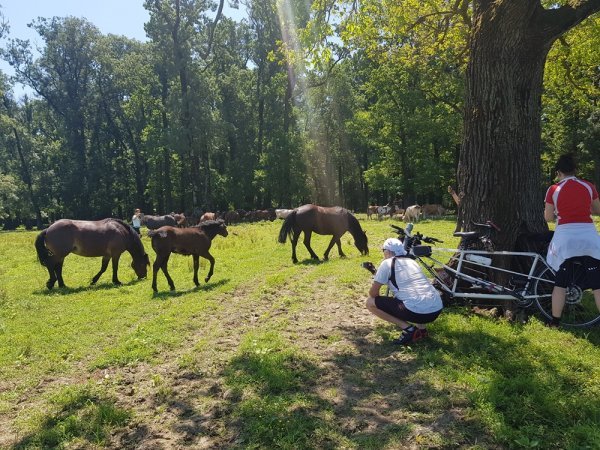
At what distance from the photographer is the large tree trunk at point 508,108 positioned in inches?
251

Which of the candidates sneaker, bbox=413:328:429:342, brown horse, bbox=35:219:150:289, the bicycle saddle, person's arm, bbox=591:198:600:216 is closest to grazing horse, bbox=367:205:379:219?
brown horse, bbox=35:219:150:289

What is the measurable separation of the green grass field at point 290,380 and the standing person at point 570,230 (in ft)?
2.29

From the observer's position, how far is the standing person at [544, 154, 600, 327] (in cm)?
525

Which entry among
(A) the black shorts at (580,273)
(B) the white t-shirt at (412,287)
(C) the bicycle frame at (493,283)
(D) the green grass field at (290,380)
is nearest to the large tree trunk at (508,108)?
(C) the bicycle frame at (493,283)

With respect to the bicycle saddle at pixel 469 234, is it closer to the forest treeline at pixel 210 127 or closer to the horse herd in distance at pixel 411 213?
the horse herd in distance at pixel 411 213

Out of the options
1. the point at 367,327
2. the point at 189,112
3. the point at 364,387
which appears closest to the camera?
the point at 364,387

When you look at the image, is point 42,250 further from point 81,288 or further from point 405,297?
point 405,297

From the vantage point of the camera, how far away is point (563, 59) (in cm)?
1162

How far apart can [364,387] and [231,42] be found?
5439 cm

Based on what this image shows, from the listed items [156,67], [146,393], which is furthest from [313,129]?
[146,393]

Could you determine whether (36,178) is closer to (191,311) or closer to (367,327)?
(191,311)

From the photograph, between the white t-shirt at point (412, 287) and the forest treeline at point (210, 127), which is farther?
the forest treeline at point (210, 127)

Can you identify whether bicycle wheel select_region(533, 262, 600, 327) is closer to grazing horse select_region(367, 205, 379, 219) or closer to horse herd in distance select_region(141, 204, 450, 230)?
horse herd in distance select_region(141, 204, 450, 230)

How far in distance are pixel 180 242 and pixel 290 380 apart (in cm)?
703
